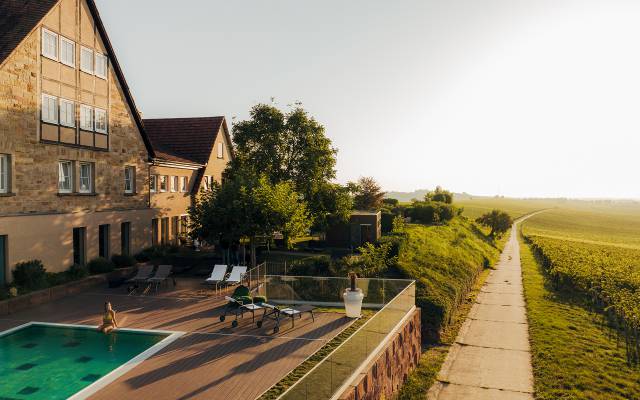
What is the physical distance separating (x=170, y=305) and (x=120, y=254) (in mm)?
10299

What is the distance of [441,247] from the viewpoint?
33875 millimetres

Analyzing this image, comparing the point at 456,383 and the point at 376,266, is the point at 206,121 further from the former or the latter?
the point at 456,383

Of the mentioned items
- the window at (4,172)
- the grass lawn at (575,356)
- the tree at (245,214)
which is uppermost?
the window at (4,172)

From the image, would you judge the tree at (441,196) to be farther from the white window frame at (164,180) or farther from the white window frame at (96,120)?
the white window frame at (96,120)

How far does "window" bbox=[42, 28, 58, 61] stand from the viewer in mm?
22031

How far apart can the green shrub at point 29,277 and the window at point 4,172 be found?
133 inches

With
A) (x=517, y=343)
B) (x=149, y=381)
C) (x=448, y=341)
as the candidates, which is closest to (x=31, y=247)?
(x=149, y=381)

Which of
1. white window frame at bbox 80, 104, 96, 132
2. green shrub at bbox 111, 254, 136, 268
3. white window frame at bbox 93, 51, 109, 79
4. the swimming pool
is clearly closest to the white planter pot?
the swimming pool

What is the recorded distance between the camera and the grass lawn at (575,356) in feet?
48.8

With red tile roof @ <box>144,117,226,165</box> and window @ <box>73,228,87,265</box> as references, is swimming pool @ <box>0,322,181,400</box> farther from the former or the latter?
red tile roof @ <box>144,117,226,165</box>

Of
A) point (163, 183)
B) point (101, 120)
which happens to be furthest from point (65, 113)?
point (163, 183)

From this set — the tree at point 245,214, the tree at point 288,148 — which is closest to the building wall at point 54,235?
the tree at point 245,214

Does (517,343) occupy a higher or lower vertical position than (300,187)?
lower

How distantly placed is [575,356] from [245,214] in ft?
53.0
